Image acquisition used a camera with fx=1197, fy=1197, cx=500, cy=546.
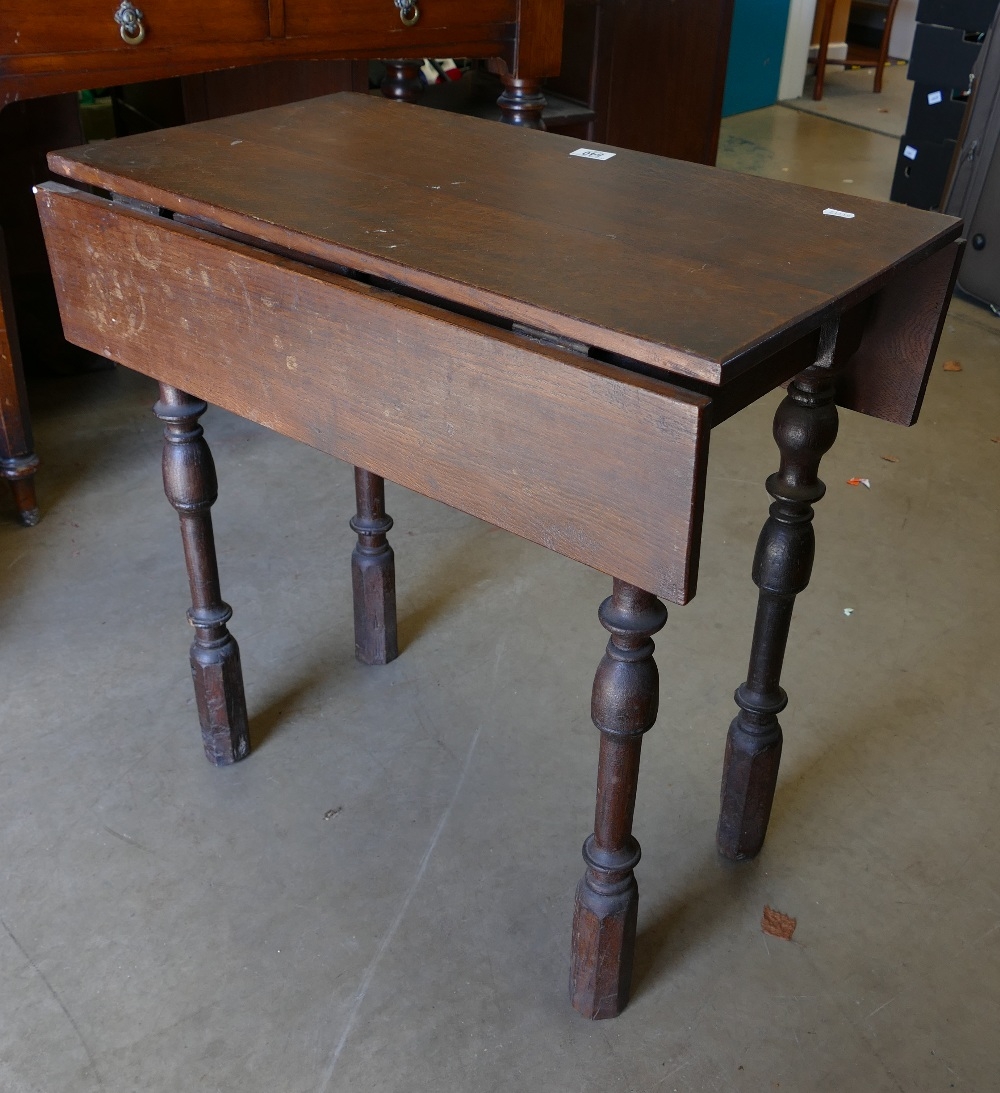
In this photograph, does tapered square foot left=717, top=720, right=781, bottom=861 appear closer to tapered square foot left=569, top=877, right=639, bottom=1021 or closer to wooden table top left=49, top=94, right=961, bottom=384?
tapered square foot left=569, top=877, right=639, bottom=1021

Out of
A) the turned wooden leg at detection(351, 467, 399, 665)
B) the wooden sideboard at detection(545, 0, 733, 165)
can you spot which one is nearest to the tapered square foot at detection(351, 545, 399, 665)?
the turned wooden leg at detection(351, 467, 399, 665)

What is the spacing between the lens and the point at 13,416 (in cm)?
214

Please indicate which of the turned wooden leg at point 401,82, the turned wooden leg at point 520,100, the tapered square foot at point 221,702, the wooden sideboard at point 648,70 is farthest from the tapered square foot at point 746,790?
the wooden sideboard at point 648,70

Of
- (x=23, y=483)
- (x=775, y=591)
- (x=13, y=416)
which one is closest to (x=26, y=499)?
(x=23, y=483)

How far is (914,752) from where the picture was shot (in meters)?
1.76

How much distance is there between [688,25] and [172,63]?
178 centimetres

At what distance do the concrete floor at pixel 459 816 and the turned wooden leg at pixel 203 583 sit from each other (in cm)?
7

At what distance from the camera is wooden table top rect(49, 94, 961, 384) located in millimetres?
994

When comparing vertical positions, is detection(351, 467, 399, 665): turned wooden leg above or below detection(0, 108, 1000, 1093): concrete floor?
above

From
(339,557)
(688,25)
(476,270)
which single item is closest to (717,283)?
(476,270)

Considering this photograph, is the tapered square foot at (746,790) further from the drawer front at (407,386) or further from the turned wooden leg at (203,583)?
the turned wooden leg at (203,583)

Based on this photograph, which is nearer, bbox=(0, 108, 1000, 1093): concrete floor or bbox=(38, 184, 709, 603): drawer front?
bbox=(38, 184, 709, 603): drawer front

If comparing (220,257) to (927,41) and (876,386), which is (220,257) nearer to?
(876,386)

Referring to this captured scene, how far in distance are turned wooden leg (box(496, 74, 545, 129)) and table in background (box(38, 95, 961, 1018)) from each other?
0.98m
